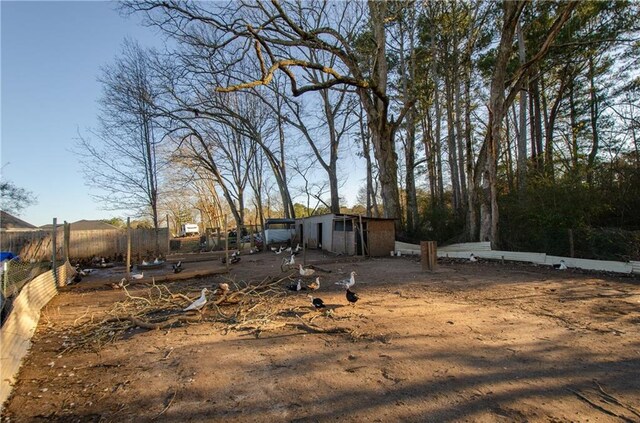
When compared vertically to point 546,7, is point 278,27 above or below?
below

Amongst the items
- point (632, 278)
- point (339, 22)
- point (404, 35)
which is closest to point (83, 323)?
point (632, 278)

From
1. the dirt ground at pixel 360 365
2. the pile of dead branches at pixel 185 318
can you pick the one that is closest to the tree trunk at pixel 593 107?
the dirt ground at pixel 360 365

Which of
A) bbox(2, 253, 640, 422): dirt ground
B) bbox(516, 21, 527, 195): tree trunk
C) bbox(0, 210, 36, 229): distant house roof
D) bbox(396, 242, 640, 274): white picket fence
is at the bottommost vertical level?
bbox(2, 253, 640, 422): dirt ground

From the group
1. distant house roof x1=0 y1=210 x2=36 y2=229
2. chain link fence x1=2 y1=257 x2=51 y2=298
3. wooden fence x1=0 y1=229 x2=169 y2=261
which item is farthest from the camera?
distant house roof x1=0 y1=210 x2=36 y2=229

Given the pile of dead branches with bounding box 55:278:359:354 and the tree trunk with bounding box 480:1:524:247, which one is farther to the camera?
the tree trunk with bounding box 480:1:524:247

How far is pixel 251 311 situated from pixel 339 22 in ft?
62.5

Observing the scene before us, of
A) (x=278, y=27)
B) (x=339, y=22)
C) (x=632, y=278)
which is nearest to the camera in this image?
(x=632, y=278)

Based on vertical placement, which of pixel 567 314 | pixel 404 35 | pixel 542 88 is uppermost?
pixel 404 35

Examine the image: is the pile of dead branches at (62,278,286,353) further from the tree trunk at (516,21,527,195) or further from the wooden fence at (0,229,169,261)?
the tree trunk at (516,21,527,195)

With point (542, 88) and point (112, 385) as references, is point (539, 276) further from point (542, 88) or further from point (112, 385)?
point (542, 88)

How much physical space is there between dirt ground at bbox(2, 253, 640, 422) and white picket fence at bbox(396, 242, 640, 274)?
9.50 feet

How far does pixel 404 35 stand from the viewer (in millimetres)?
21531

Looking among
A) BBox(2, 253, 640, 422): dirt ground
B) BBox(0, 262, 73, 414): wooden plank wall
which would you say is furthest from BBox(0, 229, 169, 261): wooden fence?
BBox(2, 253, 640, 422): dirt ground

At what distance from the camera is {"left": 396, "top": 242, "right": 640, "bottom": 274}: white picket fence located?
30.1 ft
